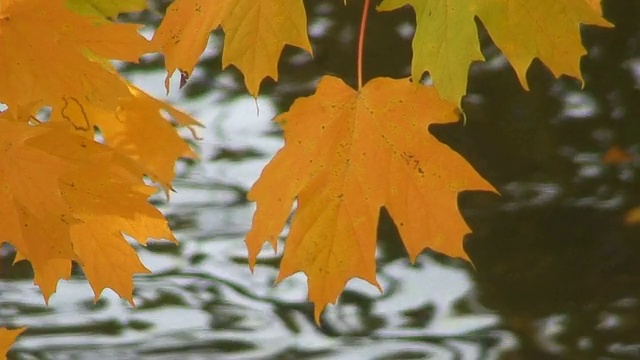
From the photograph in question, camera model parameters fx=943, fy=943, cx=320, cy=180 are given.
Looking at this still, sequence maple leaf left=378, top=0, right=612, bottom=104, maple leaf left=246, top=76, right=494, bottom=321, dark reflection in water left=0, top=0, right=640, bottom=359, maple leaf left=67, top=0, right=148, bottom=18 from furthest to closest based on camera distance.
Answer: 1. dark reflection in water left=0, top=0, right=640, bottom=359
2. maple leaf left=67, top=0, right=148, bottom=18
3. maple leaf left=246, top=76, right=494, bottom=321
4. maple leaf left=378, top=0, right=612, bottom=104

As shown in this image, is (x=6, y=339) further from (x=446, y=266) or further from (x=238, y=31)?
(x=446, y=266)

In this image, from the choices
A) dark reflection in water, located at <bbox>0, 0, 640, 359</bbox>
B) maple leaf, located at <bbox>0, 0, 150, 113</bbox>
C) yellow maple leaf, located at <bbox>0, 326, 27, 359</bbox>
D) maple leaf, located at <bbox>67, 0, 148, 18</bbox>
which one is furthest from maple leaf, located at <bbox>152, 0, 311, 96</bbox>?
dark reflection in water, located at <bbox>0, 0, 640, 359</bbox>

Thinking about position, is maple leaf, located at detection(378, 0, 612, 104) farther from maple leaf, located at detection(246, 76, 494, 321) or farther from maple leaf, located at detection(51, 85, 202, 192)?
maple leaf, located at detection(51, 85, 202, 192)

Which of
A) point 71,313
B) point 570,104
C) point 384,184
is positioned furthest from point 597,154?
point 384,184

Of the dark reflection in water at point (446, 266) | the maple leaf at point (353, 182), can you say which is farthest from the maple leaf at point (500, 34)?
the dark reflection in water at point (446, 266)

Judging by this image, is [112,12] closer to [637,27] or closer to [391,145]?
[391,145]

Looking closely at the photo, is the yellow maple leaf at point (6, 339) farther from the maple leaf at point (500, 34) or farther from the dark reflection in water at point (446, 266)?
the dark reflection in water at point (446, 266)
